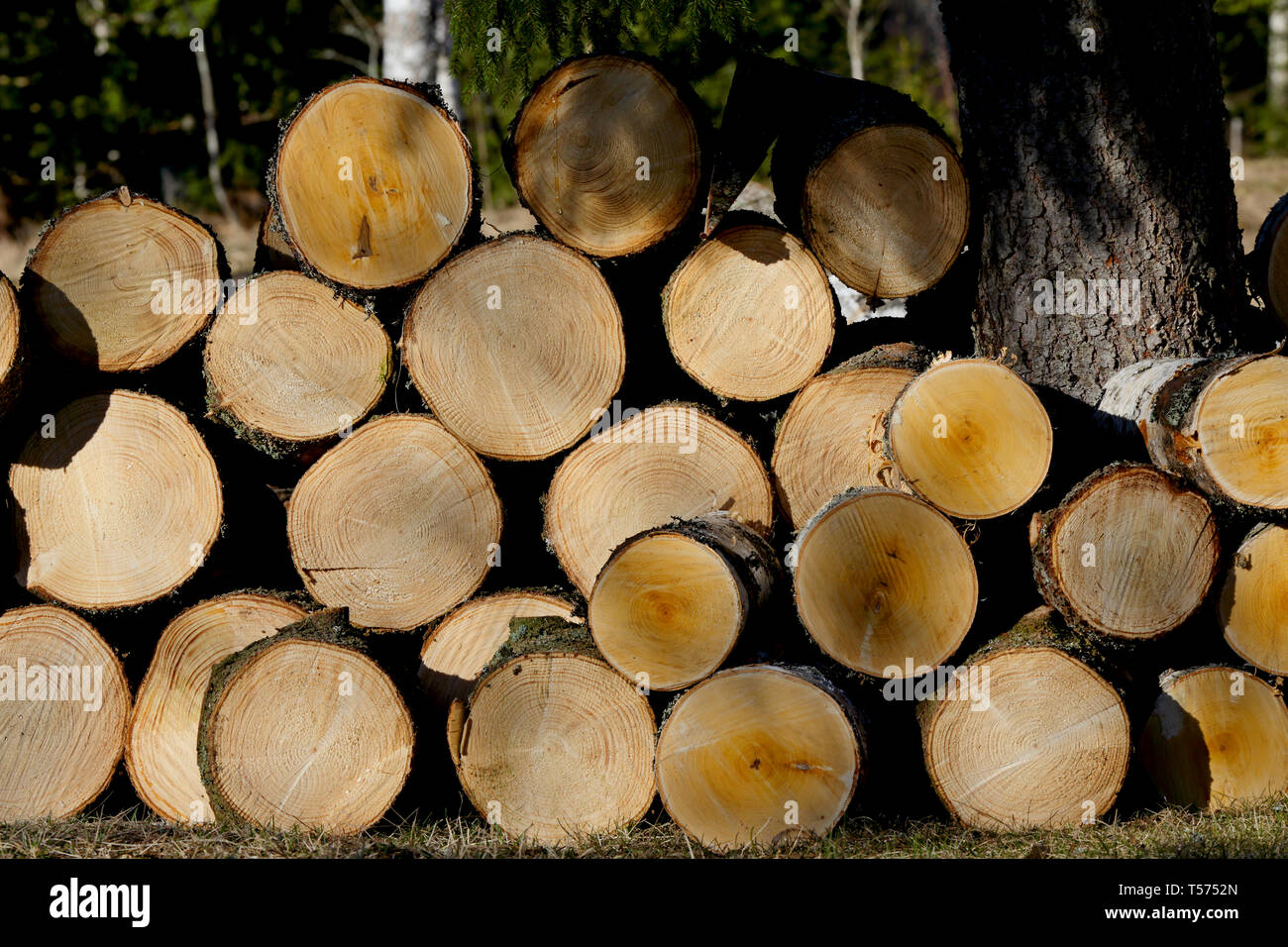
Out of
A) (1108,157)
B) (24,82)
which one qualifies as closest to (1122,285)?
(1108,157)

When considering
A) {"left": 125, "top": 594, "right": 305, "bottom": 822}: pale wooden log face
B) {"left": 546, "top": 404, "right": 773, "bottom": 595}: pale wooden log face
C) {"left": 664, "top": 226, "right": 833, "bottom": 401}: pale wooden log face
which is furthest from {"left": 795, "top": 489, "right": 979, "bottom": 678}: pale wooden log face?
{"left": 125, "top": 594, "right": 305, "bottom": 822}: pale wooden log face

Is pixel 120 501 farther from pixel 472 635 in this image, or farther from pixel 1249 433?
pixel 1249 433

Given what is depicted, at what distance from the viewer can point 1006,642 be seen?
312cm

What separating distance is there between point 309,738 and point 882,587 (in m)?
1.60

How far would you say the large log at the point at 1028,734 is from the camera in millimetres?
3088

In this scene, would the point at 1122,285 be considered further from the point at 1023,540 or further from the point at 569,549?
the point at 569,549

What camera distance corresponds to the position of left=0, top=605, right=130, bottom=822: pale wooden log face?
350 cm

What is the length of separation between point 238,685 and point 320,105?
1626 mm

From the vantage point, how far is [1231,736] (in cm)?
322

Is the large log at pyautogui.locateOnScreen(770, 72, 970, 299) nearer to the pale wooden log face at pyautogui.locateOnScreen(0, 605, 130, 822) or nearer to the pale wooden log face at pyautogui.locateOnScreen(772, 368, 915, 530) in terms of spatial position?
the pale wooden log face at pyautogui.locateOnScreen(772, 368, 915, 530)

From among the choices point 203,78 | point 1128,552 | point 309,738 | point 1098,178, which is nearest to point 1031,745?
point 1128,552

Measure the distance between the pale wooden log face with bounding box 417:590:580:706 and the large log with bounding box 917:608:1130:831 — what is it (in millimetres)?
1135

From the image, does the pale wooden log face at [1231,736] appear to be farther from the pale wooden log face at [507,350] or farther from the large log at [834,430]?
the pale wooden log face at [507,350]

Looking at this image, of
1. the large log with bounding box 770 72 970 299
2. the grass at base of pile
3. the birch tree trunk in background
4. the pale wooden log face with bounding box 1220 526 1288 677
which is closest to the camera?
the grass at base of pile
